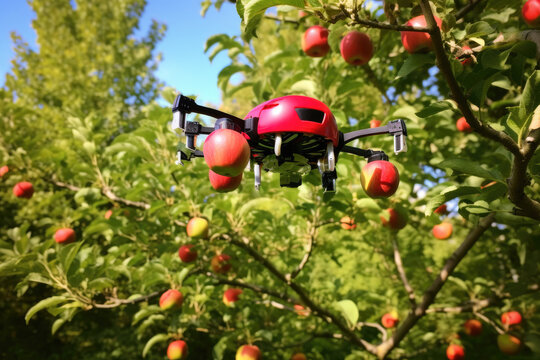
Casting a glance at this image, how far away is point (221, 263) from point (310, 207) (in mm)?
1271

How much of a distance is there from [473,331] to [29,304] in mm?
6836

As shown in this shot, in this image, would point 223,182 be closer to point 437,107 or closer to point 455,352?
point 437,107

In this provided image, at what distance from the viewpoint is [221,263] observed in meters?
2.83

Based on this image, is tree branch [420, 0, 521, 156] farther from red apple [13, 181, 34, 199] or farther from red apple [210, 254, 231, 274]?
red apple [13, 181, 34, 199]

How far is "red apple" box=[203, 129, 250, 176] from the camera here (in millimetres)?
644

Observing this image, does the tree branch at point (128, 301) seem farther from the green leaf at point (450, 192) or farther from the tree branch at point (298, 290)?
the green leaf at point (450, 192)

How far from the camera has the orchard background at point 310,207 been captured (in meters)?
0.95

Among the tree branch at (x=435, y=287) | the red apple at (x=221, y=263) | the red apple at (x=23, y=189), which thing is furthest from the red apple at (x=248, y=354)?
the red apple at (x=23, y=189)

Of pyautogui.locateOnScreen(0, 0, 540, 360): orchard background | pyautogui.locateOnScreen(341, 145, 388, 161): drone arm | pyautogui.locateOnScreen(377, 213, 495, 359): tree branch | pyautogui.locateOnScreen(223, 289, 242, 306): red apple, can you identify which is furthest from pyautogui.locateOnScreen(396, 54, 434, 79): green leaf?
pyautogui.locateOnScreen(223, 289, 242, 306): red apple

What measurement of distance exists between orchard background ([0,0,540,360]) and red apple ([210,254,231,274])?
3.6 inches

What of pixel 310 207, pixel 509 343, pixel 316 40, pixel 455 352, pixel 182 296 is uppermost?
pixel 316 40

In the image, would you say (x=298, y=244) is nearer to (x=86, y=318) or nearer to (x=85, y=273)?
(x=85, y=273)

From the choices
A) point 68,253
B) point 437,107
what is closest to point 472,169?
point 437,107

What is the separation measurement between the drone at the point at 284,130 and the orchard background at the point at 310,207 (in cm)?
21
